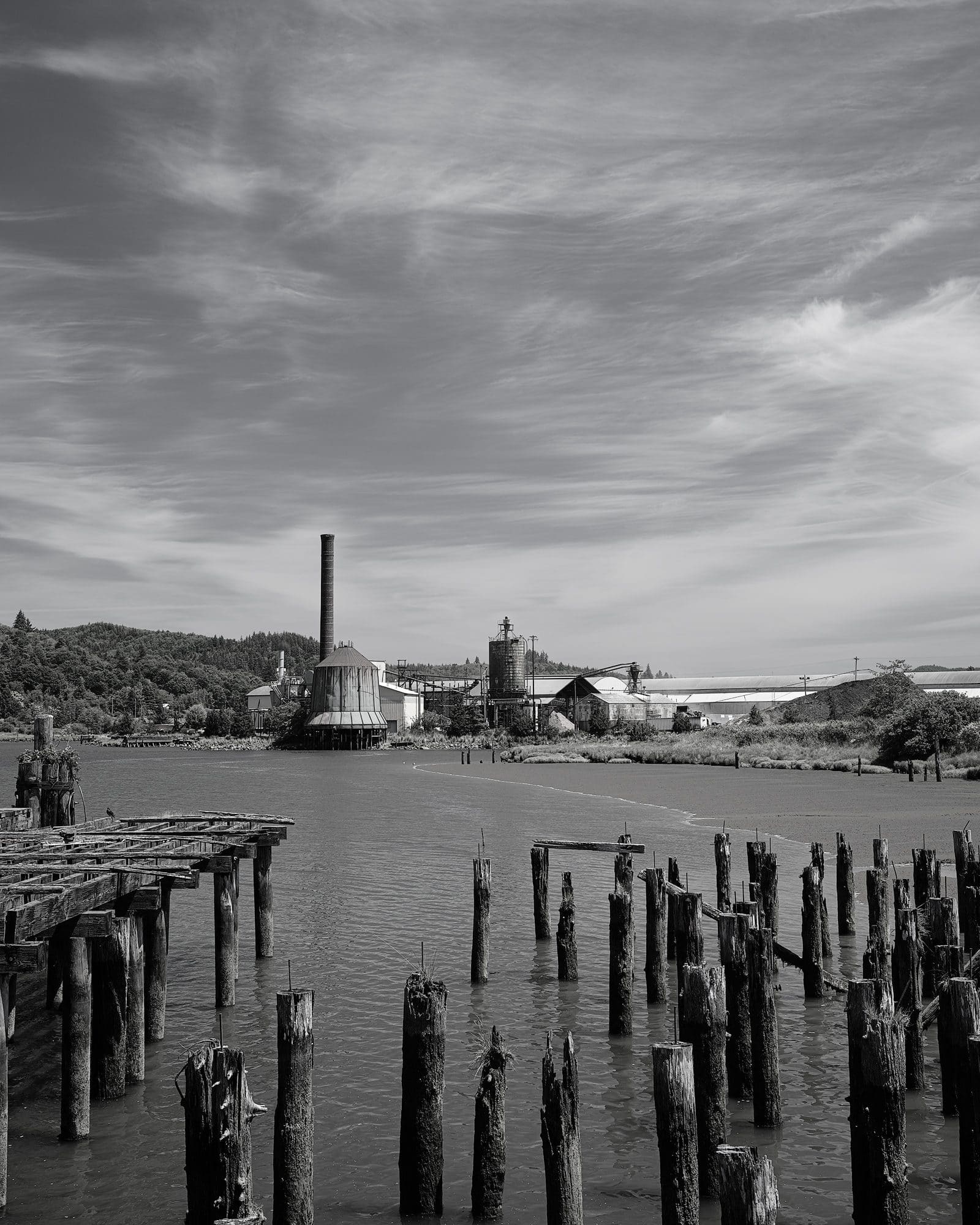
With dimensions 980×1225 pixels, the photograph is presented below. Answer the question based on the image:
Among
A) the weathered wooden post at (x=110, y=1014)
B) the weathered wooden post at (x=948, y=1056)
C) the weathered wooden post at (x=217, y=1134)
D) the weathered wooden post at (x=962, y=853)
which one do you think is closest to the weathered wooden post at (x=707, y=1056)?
the weathered wooden post at (x=948, y=1056)

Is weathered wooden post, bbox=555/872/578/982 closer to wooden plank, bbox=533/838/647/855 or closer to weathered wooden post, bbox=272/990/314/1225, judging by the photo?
wooden plank, bbox=533/838/647/855

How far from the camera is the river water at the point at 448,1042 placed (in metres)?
10.0

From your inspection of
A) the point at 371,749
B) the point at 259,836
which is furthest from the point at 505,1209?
the point at 371,749

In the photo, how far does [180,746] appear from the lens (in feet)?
560

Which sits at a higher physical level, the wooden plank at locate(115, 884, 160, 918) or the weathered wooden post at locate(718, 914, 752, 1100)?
the wooden plank at locate(115, 884, 160, 918)

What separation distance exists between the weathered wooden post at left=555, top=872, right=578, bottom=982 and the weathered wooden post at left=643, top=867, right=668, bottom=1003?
129cm

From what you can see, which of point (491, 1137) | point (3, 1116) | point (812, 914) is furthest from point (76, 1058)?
point (812, 914)

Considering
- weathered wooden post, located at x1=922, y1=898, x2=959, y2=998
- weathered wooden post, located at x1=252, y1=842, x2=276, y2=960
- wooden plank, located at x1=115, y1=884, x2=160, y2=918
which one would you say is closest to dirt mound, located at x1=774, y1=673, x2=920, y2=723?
weathered wooden post, located at x1=252, y1=842, x2=276, y2=960

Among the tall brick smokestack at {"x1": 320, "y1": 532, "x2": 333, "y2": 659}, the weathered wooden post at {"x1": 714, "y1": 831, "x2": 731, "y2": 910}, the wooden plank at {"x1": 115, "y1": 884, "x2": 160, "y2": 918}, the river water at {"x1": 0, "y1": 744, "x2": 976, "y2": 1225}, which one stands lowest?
the river water at {"x1": 0, "y1": 744, "x2": 976, "y2": 1225}

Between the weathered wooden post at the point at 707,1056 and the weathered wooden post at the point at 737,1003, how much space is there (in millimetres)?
1532

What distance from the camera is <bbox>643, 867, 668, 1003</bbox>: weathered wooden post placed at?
1567cm

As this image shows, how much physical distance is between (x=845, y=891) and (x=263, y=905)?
10.6 meters

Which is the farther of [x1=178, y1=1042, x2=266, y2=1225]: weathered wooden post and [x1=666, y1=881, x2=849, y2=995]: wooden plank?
[x1=666, y1=881, x2=849, y2=995]: wooden plank

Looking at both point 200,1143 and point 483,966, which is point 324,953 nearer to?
point 483,966
